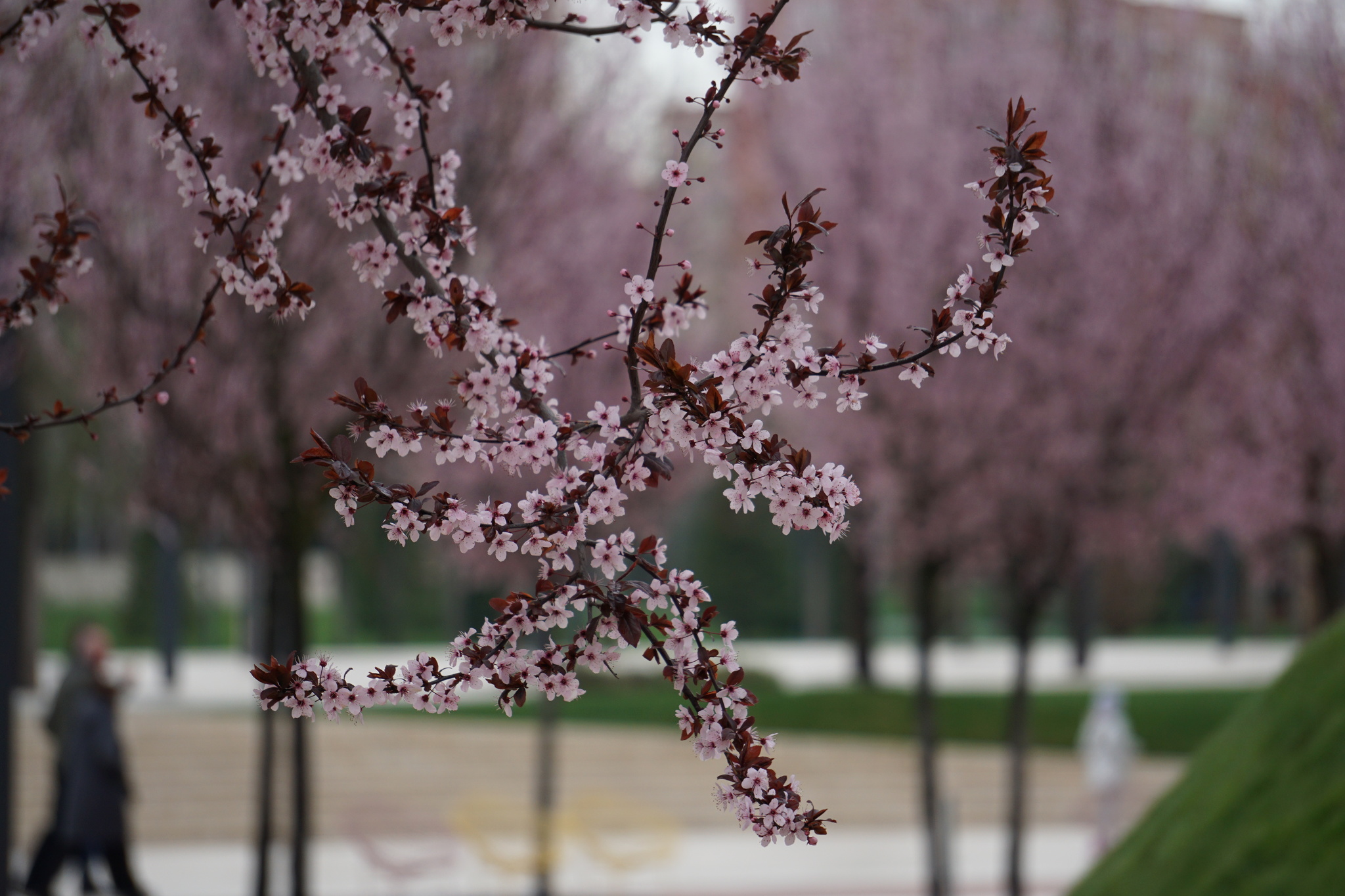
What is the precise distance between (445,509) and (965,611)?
32784mm

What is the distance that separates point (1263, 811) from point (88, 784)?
24.8 feet

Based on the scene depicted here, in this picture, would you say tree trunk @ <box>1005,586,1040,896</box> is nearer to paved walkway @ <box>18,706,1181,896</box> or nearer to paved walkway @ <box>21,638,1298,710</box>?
paved walkway @ <box>18,706,1181,896</box>

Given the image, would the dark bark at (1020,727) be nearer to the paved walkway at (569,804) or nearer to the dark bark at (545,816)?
the paved walkway at (569,804)

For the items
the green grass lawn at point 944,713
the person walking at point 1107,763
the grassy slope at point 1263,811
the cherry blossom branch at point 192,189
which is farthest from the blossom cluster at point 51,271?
the green grass lawn at point 944,713

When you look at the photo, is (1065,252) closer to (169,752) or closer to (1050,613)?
(169,752)

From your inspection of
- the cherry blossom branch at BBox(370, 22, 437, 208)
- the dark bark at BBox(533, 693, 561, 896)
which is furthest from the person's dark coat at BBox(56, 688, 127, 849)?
the cherry blossom branch at BBox(370, 22, 437, 208)

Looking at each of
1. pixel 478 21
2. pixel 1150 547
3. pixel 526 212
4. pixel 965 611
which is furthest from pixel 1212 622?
pixel 478 21

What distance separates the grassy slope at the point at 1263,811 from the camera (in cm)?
547

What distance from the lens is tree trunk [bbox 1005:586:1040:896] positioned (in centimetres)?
1082

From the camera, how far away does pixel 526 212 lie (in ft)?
31.2

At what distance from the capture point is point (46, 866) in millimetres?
10500

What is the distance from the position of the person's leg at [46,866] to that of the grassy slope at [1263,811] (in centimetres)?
699

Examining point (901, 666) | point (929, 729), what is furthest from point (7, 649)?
point (901, 666)

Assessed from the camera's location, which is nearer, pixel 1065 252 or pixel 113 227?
pixel 113 227
